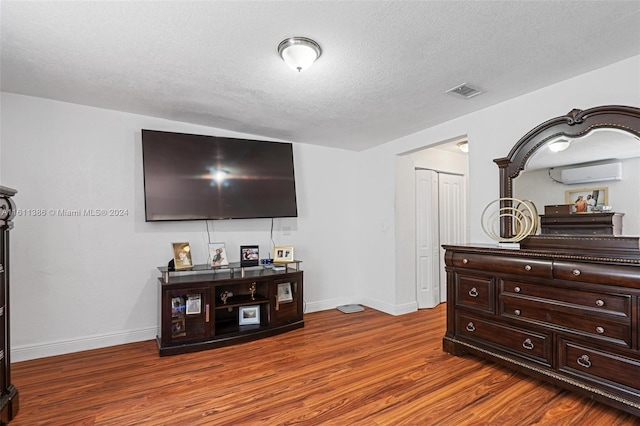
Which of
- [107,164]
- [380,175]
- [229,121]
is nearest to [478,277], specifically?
[380,175]

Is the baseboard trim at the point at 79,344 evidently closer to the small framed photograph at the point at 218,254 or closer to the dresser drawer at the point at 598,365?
the small framed photograph at the point at 218,254

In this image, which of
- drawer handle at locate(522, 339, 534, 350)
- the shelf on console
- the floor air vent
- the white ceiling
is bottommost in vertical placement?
the floor air vent

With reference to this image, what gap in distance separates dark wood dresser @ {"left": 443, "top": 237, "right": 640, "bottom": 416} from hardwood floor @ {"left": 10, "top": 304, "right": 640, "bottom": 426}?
16 cm

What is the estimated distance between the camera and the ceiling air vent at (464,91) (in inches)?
106

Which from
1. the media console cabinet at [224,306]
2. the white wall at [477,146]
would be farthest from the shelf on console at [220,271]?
the white wall at [477,146]

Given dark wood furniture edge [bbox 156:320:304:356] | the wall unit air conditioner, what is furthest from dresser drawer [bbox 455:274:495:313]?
dark wood furniture edge [bbox 156:320:304:356]

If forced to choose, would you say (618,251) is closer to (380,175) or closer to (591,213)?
(591,213)

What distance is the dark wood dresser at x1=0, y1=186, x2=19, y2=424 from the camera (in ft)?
6.30

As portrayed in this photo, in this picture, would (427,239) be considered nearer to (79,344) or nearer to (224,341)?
(224,341)

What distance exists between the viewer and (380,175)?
182 inches

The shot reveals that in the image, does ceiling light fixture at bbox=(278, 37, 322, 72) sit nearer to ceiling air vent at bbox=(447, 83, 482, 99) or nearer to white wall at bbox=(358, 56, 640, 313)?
ceiling air vent at bbox=(447, 83, 482, 99)

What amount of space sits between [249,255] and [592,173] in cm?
330

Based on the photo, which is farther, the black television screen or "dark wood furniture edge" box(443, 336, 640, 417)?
the black television screen

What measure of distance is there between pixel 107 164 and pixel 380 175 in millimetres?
3324
